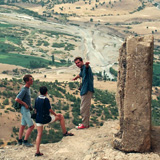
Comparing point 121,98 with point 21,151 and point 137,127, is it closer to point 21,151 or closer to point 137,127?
point 137,127

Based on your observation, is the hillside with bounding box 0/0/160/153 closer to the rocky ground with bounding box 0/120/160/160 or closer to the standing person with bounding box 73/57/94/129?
the standing person with bounding box 73/57/94/129

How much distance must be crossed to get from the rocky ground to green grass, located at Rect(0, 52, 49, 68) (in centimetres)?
5439

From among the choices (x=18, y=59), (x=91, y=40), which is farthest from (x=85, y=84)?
(x=91, y=40)

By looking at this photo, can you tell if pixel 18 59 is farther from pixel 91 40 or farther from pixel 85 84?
pixel 85 84

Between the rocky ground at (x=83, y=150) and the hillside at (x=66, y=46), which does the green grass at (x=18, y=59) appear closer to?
the hillside at (x=66, y=46)

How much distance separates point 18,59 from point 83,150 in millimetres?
59947

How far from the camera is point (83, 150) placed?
10234 millimetres

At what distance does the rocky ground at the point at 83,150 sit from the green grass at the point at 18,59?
54.4 metres

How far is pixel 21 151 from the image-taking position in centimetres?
1072

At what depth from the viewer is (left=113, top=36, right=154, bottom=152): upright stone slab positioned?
897cm

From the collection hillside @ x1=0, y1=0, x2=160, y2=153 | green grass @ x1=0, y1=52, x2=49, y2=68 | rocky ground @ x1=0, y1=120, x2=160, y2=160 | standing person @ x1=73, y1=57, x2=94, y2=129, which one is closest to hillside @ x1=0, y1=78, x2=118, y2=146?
hillside @ x1=0, y1=0, x2=160, y2=153

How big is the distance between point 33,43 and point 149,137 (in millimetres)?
76898

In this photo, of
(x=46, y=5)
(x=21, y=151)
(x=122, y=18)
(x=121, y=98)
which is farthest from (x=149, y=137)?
(x=46, y=5)

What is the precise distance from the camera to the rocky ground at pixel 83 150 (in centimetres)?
919
